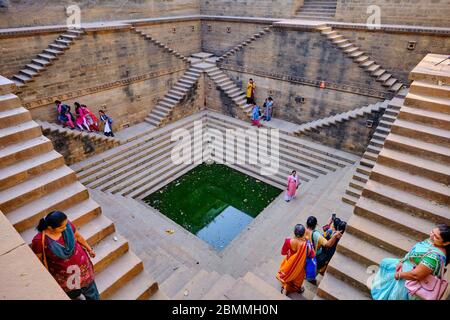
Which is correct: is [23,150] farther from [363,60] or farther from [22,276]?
[363,60]

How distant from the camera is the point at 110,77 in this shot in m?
14.0

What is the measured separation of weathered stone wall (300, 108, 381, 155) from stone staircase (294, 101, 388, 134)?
6.0 inches

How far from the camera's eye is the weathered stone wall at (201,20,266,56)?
16453 mm

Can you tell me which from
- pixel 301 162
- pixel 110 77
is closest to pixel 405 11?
pixel 301 162

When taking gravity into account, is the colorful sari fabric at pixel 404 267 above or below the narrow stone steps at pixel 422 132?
below

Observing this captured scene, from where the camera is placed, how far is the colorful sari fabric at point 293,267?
5.21m

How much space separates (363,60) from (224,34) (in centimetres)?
849

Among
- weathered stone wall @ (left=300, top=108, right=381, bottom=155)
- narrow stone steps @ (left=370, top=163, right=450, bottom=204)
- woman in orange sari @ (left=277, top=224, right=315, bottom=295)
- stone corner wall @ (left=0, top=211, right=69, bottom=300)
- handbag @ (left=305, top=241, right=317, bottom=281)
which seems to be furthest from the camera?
weathered stone wall @ (left=300, top=108, right=381, bottom=155)

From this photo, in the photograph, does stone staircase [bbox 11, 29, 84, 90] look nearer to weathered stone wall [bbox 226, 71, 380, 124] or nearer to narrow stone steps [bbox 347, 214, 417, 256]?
weathered stone wall [bbox 226, 71, 380, 124]

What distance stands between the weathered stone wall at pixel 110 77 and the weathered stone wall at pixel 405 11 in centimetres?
916

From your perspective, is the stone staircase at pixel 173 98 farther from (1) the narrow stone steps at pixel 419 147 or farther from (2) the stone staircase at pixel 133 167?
(1) the narrow stone steps at pixel 419 147

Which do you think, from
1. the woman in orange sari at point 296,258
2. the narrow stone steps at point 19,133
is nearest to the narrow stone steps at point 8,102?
the narrow stone steps at point 19,133

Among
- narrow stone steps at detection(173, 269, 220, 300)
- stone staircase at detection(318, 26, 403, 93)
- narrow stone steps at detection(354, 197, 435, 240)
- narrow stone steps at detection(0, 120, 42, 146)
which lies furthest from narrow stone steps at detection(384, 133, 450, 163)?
stone staircase at detection(318, 26, 403, 93)
